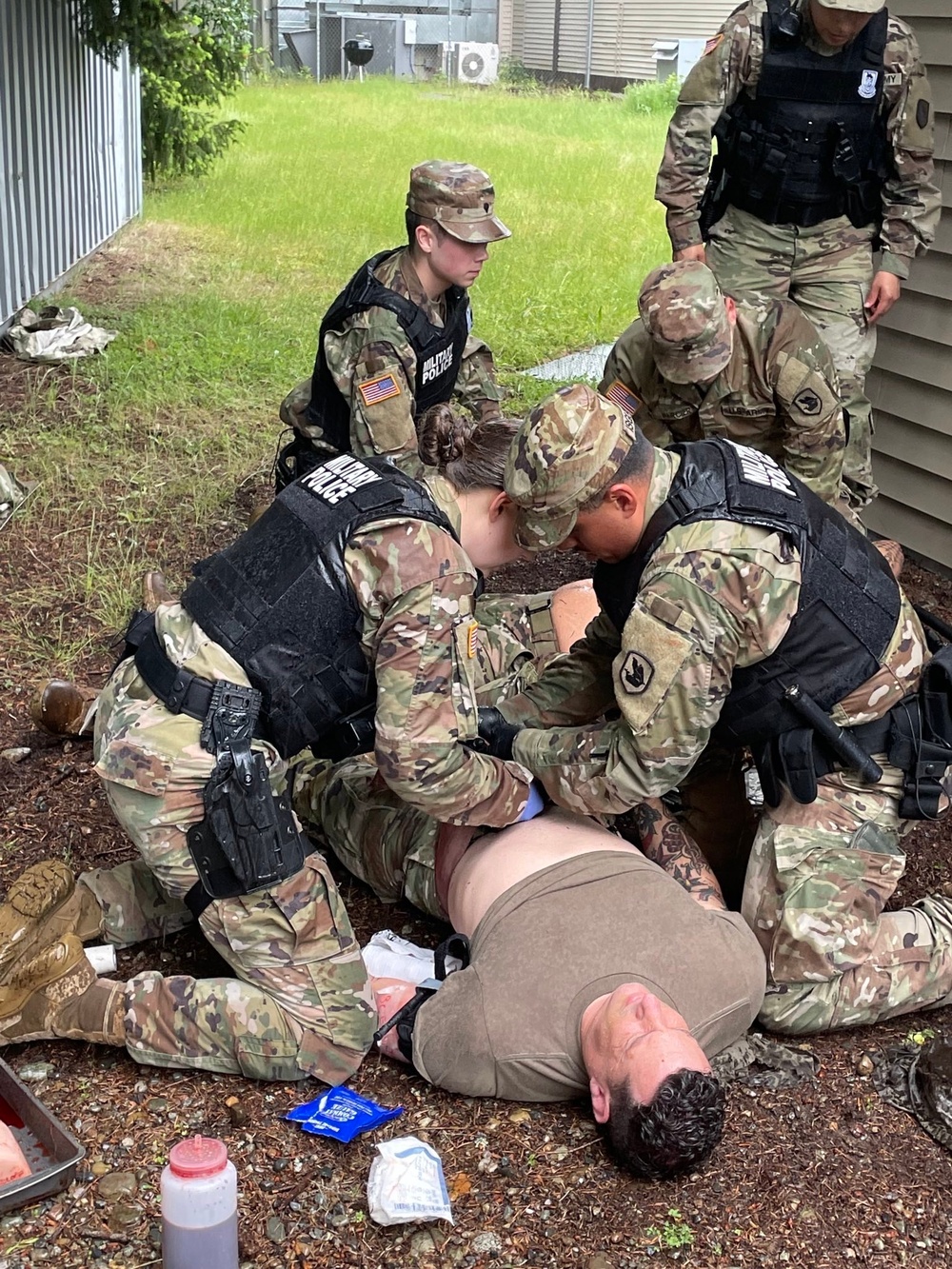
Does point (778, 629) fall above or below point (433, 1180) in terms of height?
above

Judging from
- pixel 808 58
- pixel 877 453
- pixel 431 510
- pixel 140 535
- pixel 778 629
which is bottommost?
pixel 140 535

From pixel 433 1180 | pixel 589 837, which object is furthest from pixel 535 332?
pixel 433 1180

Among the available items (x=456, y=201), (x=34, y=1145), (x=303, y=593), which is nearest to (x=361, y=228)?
(x=456, y=201)

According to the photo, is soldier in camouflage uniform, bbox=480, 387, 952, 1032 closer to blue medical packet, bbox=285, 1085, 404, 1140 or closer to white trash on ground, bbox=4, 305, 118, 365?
blue medical packet, bbox=285, 1085, 404, 1140

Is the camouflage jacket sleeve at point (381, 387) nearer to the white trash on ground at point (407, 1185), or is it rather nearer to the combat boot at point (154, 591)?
the combat boot at point (154, 591)

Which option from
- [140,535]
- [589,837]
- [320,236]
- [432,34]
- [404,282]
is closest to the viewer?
[589,837]

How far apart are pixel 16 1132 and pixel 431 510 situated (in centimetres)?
155

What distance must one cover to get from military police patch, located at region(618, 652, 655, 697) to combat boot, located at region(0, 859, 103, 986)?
144 cm

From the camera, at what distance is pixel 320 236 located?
39.2ft

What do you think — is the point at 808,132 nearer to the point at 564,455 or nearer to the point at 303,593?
the point at 564,455

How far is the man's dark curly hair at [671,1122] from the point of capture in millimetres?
2451

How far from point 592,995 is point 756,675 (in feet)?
2.83

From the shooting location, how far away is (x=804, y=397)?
448 cm

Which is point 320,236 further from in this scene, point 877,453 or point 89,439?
point 877,453
